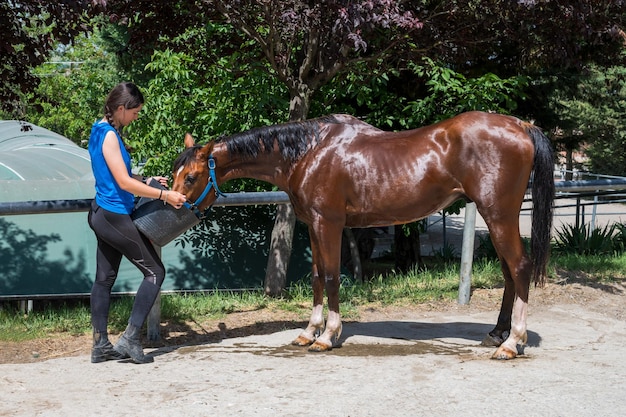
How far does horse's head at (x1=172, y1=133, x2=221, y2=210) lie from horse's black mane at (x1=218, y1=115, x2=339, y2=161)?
0.70 feet

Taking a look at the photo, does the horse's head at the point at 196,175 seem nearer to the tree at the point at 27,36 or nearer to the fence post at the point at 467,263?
the tree at the point at 27,36

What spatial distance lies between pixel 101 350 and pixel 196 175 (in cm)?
136

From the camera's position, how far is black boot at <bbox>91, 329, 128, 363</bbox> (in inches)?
207

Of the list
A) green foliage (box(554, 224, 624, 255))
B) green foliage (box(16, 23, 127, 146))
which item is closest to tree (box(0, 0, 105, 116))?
green foliage (box(554, 224, 624, 255))

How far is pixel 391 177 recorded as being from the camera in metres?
5.51

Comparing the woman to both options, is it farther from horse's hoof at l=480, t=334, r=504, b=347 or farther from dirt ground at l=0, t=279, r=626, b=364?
horse's hoof at l=480, t=334, r=504, b=347

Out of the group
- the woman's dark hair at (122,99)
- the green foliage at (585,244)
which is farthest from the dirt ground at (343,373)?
the green foliage at (585,244)

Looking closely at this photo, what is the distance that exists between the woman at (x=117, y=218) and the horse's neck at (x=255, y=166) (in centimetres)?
54

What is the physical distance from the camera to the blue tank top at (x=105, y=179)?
16.8ft

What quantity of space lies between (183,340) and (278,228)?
9.78 feet

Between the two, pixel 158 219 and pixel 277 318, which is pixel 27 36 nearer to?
pixel 158 219

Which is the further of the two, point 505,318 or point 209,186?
point 505,318

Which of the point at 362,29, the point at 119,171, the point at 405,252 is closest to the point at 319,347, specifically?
the point at 119,171

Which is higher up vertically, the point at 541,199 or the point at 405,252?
the point at 541,199
